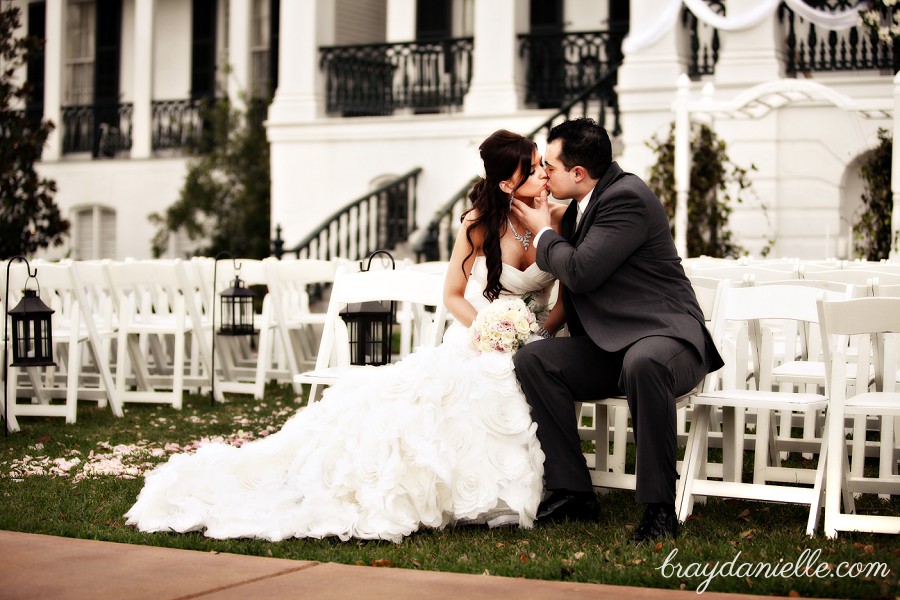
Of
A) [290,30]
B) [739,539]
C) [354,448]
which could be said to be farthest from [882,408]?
[290,30]

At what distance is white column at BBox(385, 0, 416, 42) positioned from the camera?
737 inches

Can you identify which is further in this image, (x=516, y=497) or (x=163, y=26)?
(x=163, y=26)

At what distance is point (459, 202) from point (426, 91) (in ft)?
9.67

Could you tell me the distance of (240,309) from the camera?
31.3ft

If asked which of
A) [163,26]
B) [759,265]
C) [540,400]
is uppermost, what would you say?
[163,26]

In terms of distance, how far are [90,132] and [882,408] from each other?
20.4 meters

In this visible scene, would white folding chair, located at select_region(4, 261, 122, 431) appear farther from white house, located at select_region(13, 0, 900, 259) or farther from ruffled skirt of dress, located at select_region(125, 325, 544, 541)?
white house, located at select_region(13, 0, 900, 259)

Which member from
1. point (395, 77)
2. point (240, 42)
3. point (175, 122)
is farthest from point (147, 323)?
point (175, 122)

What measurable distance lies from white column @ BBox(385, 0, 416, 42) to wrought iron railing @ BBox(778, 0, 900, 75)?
19.5 ft

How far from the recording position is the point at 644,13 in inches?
576

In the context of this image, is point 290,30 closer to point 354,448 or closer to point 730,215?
point 730,215

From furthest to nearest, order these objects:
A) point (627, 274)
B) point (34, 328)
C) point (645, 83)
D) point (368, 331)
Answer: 1. point (645, 83)
2. point (34, 328)
3. point (368, 331)
4. point (627, 274)

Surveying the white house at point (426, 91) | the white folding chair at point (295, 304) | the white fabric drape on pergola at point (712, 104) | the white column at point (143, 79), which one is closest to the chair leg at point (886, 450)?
the white folding chair at point (295, 304)

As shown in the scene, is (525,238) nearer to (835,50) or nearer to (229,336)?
(229,336)
